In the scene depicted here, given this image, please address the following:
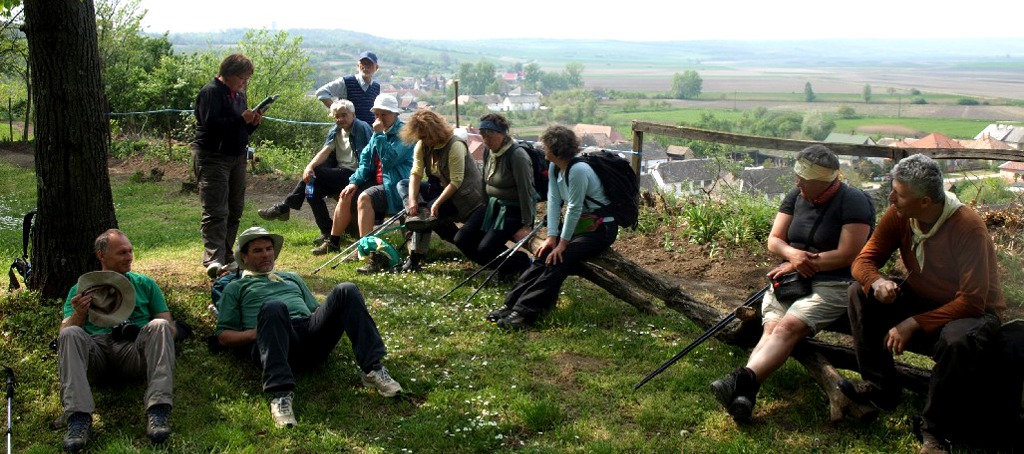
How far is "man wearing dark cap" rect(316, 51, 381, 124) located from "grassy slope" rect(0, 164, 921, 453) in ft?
13.4

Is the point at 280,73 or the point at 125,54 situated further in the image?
the point at 280,73

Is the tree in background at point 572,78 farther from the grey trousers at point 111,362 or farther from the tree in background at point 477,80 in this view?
the grey trousers at point 111,362

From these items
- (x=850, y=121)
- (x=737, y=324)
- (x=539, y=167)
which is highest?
(x=539, y=167)

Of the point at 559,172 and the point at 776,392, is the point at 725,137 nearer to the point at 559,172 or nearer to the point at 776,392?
the point at 559,172

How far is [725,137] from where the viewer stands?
32.3 feet

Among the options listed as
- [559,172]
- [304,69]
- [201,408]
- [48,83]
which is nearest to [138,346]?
[201,408]

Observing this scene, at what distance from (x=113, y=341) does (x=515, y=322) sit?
9.31ft

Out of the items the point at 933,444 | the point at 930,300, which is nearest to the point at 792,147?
the point at 930,300

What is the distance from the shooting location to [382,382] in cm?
542

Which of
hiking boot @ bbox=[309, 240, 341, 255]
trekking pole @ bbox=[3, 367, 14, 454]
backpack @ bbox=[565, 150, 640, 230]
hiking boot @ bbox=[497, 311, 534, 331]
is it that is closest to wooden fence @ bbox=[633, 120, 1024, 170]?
backpack @ bbox=[565, 150, 640, 230]

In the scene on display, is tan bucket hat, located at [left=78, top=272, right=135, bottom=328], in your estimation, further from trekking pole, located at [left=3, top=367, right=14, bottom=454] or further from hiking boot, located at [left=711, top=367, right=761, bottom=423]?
hiking boot, located at [left=711, top=367, right=761, bottom=423]

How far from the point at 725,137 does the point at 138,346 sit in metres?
6.76

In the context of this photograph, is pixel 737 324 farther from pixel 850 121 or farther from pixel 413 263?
pixel 850 121

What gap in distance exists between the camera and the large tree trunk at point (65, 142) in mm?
5930
